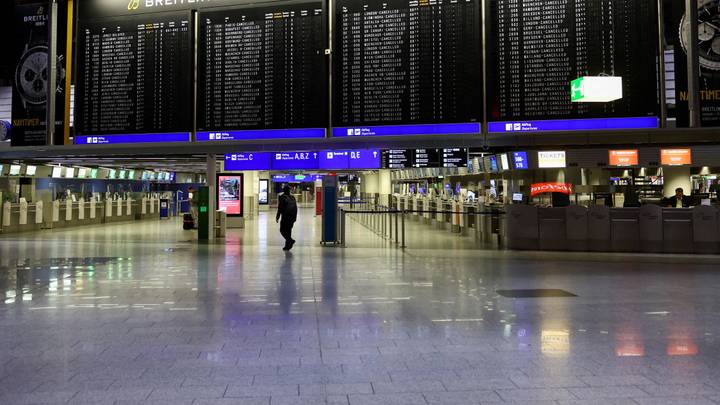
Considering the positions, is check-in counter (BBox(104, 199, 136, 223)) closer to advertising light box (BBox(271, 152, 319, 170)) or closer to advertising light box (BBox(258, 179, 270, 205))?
advertising light box (BBox(258, 179, 270, 205))

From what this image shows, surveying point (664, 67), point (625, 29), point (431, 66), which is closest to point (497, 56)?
point (431, 66)

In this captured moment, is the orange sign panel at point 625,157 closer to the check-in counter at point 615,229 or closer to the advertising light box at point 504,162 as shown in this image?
the check-in counter at point 615,229

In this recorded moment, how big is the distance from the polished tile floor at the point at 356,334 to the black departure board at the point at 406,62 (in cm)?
269

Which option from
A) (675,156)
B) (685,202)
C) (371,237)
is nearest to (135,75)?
(371,237)

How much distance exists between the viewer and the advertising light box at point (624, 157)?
466 inches

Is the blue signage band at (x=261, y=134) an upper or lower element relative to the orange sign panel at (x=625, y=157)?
upper

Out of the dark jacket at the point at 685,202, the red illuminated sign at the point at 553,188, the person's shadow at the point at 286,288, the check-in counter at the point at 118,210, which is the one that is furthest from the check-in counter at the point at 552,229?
the check-in counter at the point at 118,210

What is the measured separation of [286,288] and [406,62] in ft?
15.3

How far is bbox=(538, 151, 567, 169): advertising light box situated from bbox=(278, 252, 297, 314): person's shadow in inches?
262

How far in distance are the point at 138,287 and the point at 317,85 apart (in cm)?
469

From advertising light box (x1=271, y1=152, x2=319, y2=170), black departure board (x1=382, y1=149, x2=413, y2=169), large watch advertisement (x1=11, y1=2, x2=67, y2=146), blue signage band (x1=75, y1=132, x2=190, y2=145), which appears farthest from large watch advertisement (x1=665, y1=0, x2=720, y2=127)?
large watch advertisement (x1=11, y1=2, x2=67, y2=146)

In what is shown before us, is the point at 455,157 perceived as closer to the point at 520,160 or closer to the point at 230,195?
the point at 520,160

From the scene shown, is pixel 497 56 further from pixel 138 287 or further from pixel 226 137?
pixel 138 287

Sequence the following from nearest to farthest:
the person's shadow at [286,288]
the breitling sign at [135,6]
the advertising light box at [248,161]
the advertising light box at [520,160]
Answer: the person's shadow at [286,288] < the breitling sign at [135,6] < the advertising light box at [248,161] < the advertising light box at [520,160]
